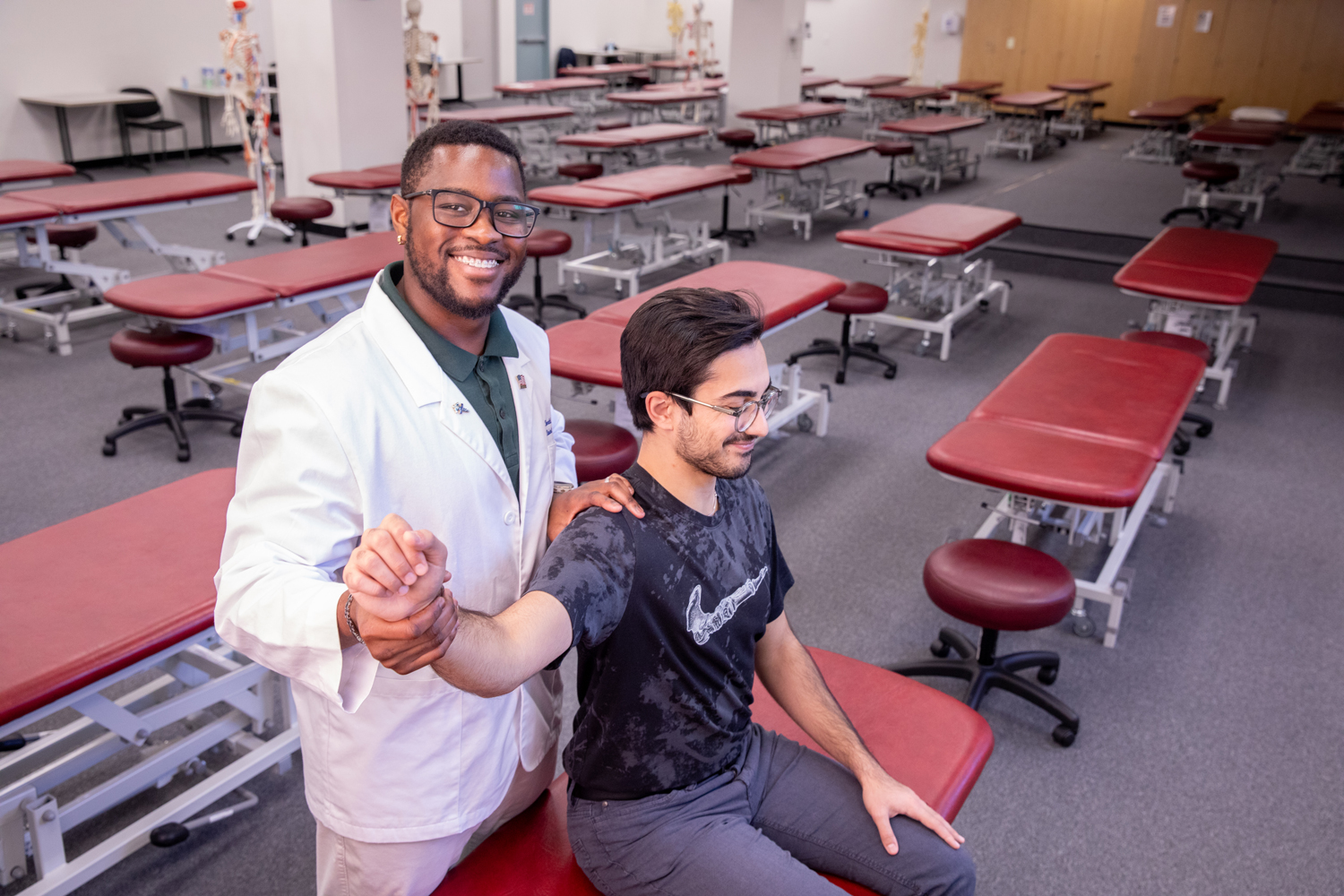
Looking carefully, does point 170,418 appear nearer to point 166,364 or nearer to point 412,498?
point 166,364

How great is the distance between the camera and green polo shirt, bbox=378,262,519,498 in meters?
1.31

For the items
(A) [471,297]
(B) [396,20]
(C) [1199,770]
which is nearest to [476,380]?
(A) [471,297]

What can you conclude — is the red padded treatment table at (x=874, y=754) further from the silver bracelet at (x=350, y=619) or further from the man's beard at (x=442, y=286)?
the man's beard at (x=442, y=286)

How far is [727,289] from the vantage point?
253 cm

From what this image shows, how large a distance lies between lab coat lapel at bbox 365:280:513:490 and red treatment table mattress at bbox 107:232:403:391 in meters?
2.23

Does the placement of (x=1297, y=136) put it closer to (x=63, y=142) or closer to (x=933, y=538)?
(x=933, y=538)

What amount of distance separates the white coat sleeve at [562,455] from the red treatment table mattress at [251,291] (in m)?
1.99

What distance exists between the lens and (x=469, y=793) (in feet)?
4.35

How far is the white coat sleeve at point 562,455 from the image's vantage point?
5.11ft

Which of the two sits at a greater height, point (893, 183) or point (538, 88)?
point (538, 88)

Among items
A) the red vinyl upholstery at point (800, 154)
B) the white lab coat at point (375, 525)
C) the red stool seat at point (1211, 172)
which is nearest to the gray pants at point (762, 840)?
the white lab coat at point (375, 525)

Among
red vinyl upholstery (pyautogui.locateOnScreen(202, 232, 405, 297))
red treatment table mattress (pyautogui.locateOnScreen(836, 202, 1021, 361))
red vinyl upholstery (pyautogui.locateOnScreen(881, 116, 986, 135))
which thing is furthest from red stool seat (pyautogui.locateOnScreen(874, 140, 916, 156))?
red vinyl upholstery (pyautogui.locateOnScreen(202, 232, 405, 297))

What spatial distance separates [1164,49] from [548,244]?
468 inches

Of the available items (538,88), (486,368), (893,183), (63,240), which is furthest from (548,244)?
(538,88)
